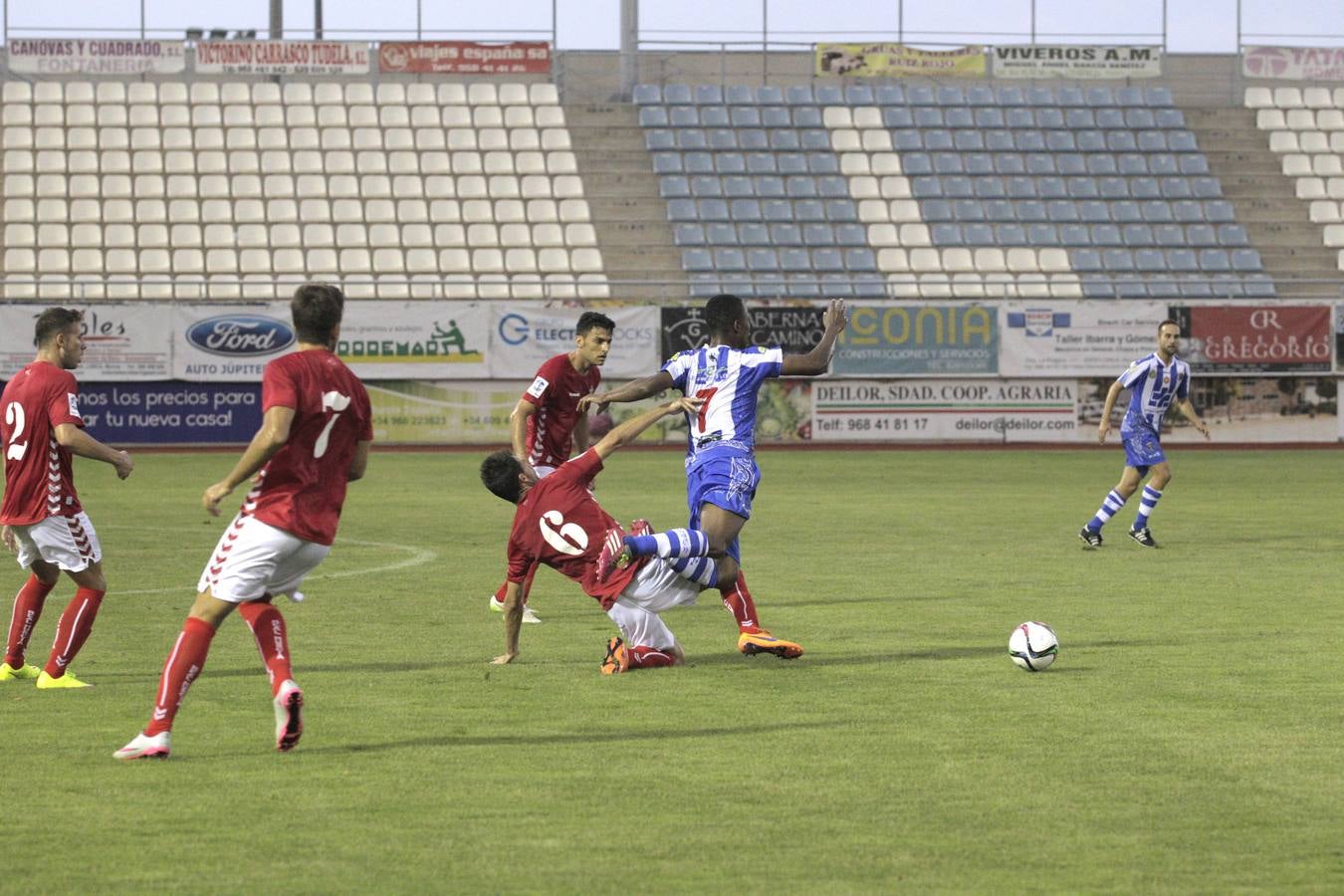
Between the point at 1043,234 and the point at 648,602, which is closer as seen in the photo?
the point at 648,602

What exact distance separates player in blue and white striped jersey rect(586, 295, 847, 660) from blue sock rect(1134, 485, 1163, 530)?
8.03m

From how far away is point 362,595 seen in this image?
13352 mm

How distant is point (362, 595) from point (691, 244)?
28099 millimetres

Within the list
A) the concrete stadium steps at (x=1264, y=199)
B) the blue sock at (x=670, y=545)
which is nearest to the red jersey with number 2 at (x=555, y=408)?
the blue sock at (x=670, y=545)

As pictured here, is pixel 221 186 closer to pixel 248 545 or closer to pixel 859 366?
pixel 859 366

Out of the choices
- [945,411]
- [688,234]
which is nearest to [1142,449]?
[945,411]

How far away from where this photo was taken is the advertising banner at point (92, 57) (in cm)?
4369

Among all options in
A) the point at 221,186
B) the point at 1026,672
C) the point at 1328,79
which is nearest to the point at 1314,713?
the point at 1026,672

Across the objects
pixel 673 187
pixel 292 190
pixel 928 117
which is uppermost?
pixel 928 117

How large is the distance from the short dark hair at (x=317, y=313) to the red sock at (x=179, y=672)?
1.19 metres

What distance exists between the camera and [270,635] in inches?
291

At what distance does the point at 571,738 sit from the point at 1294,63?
1779 inches

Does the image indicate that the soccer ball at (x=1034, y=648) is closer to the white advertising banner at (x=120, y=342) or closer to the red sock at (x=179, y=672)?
the red sock at (x=179, y=672)

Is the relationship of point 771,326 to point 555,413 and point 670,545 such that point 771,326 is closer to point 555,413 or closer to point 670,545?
point 555,413
